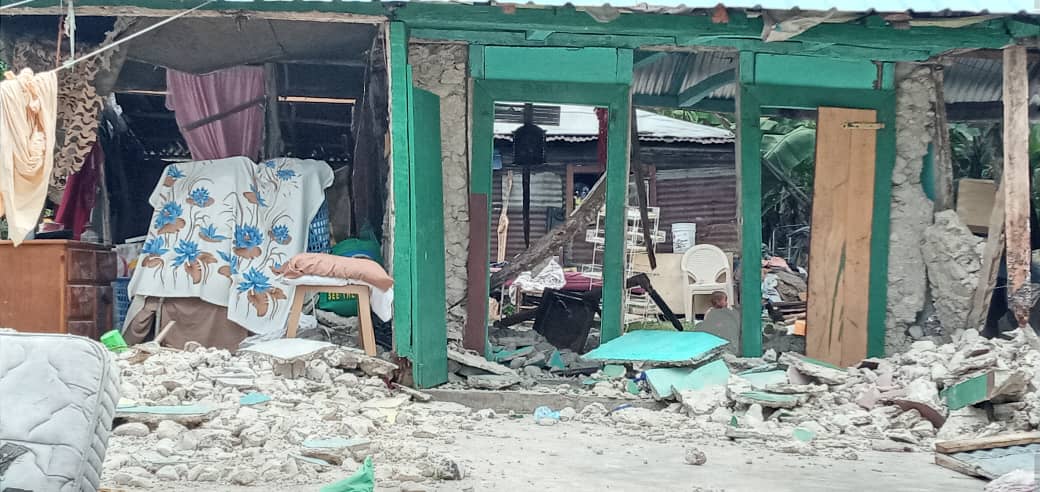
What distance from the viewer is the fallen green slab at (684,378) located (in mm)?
7336

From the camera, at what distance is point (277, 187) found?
891cm

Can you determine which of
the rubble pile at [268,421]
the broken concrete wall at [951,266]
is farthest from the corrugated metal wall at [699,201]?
the rubble pile at [268,421]

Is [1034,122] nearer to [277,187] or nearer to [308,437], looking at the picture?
[277,187]

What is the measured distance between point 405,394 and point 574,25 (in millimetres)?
3039

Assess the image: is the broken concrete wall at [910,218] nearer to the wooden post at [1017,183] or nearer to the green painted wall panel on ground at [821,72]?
the green painted wall panel on ground at [821,72]

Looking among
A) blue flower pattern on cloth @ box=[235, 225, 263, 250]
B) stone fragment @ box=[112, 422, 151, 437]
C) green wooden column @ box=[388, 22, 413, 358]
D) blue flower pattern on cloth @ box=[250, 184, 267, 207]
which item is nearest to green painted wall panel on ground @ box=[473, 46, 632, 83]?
green wooden column @ box=[388, 22, 413, 358]

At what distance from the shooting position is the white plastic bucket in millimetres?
15523

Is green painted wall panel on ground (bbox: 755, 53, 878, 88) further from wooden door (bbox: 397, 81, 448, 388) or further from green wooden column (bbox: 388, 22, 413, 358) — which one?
green wooden column (bbox: 388, 22, 413, 358)

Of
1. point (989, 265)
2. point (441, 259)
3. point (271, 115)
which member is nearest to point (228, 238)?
point (271, 115)

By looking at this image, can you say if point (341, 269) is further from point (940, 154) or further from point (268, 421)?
point (940, 154)

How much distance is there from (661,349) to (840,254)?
6.63 ft

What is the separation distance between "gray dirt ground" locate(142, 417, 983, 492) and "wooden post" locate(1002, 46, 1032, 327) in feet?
7.70

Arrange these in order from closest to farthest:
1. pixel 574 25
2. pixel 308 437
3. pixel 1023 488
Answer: pixel 1023 488
pixel 308 437
pixel 574 25

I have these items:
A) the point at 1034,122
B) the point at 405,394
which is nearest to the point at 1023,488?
the point at 405,394
